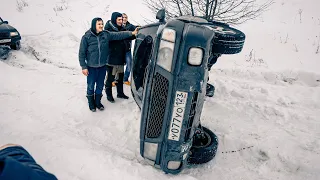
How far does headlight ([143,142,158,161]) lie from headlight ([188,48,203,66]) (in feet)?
4.01

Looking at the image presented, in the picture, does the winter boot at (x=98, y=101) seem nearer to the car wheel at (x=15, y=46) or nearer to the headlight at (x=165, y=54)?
the headlight at (x=165, y=54)

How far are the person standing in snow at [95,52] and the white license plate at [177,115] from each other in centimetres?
226

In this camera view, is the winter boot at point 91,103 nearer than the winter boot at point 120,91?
Yes

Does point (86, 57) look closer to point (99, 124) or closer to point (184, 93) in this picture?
point (99, 124)

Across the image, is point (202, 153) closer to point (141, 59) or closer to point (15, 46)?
point (141, 59)

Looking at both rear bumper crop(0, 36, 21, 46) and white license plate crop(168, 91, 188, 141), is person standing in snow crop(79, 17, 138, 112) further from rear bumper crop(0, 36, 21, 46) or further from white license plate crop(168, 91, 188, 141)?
rear bumper crop(0, 36, 21, 46)

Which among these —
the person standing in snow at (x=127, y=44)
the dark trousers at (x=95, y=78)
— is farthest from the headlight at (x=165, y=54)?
the person standing in snow at (x=127, y=44)

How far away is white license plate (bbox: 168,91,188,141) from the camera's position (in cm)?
289

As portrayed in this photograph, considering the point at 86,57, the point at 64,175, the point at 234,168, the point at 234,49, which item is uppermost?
the point at 234,49

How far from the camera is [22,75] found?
5891mm

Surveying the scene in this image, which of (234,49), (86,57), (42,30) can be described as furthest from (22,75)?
(42,30)

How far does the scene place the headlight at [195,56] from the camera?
2.66 metres

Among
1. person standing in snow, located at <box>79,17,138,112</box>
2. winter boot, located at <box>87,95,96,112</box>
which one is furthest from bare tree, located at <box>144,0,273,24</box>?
winter boot, located at <box>87,95,96,112</box>

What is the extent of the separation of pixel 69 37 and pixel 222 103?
7697 mm
